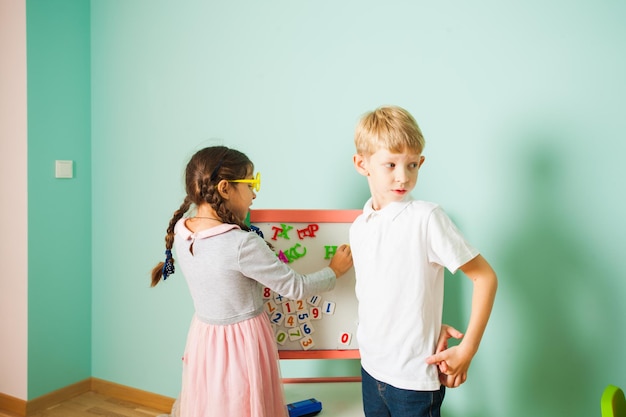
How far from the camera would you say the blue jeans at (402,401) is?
1092 millimetres

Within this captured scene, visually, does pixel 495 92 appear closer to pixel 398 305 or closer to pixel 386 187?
pixel 386 187

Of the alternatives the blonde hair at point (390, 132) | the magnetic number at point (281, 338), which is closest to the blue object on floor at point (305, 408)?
the magnetic number at point (281, 338)

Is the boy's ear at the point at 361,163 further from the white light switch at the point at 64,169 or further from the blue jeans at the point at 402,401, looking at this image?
the white light switch at the point at 64,169

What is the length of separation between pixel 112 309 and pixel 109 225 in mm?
429

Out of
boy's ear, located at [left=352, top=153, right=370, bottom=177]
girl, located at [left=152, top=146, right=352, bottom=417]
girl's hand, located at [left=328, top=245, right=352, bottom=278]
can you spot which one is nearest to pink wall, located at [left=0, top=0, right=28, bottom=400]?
girl, located at [left=152, top=146, right=352, bottom=417]

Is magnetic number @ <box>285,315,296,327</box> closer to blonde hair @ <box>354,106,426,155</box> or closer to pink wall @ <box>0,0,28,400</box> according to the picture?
blonde hair @ <box>354,106,426,155</box>

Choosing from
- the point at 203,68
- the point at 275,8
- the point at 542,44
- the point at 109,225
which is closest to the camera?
the point at 542,44

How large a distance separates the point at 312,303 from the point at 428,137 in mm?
670

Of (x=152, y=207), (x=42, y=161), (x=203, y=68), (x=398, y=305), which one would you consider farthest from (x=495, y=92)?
(x=42, y=161)

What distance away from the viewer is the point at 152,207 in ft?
7.23

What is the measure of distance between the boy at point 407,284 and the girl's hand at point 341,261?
0.65 feet

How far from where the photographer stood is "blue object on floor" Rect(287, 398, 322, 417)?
144 centimetres

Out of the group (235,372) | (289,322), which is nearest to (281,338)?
(289,322)

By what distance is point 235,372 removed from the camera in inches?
50.6
